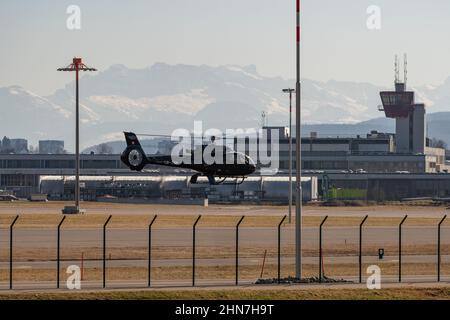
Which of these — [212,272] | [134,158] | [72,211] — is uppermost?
[134,158]

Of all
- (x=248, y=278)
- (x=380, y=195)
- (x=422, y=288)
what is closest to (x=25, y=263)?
(x=248, y=278)

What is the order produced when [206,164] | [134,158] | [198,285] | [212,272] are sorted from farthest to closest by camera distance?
[206,164], [134,158], [212,272], [198,285]

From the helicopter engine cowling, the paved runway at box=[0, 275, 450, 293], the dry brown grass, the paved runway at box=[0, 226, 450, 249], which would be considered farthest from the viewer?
the paved runway at box=[0, 226, 450, 249]

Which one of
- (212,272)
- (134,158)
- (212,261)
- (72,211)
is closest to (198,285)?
(212,272)

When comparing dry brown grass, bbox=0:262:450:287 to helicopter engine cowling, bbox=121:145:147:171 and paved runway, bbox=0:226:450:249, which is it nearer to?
helicopter engine cowling, bbox=121:145:147:171

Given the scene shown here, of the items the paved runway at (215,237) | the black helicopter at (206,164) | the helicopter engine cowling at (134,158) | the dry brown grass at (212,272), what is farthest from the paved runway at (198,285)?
the black helicopter at (206,164)

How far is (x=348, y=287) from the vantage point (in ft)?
174

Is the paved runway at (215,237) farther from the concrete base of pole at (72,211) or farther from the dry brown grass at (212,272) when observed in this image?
the concrete base of pole at (72,211)

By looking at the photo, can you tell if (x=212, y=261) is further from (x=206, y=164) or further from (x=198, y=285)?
(x=206, y=164)

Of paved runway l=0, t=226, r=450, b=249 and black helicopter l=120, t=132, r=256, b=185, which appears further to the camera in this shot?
black helicopter l=120, t=132, r=256, b=185

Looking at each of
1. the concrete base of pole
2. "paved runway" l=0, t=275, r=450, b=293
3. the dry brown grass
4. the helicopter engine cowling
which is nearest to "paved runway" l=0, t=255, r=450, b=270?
the dry brown grass

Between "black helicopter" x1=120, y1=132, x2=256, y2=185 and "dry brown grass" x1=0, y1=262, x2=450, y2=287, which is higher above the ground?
"black helicopter" x1=120, y1=132, x2=256, y2=185
